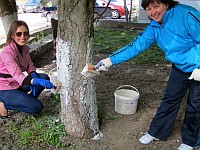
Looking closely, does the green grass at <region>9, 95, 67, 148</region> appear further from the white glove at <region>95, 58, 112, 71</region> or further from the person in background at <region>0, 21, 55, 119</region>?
the white glove at <region>95, 58, 112, 71</region>

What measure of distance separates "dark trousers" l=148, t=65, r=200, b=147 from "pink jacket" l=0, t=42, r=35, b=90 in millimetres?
1402

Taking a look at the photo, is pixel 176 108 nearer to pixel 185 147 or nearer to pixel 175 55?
pixel 185 147

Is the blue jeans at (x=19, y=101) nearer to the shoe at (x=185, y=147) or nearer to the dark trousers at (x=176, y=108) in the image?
the dark trousers at (x=176, y=108)

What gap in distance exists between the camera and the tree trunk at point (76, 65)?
2.47 m

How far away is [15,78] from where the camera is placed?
2906mm

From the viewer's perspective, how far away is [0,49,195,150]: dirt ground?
2754 millimetres

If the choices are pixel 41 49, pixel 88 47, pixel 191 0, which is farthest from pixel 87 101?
pixel 191 0

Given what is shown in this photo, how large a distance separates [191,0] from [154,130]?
8.72 metres

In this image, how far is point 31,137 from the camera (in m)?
2.79

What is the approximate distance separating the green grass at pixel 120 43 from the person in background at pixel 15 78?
2653mm

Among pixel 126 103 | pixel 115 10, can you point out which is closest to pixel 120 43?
pixel 126 103

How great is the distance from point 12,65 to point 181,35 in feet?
5.40

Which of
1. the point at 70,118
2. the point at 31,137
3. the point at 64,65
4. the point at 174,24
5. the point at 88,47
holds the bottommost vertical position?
the point at 31,137

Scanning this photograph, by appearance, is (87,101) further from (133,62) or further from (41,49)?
(41,49)
